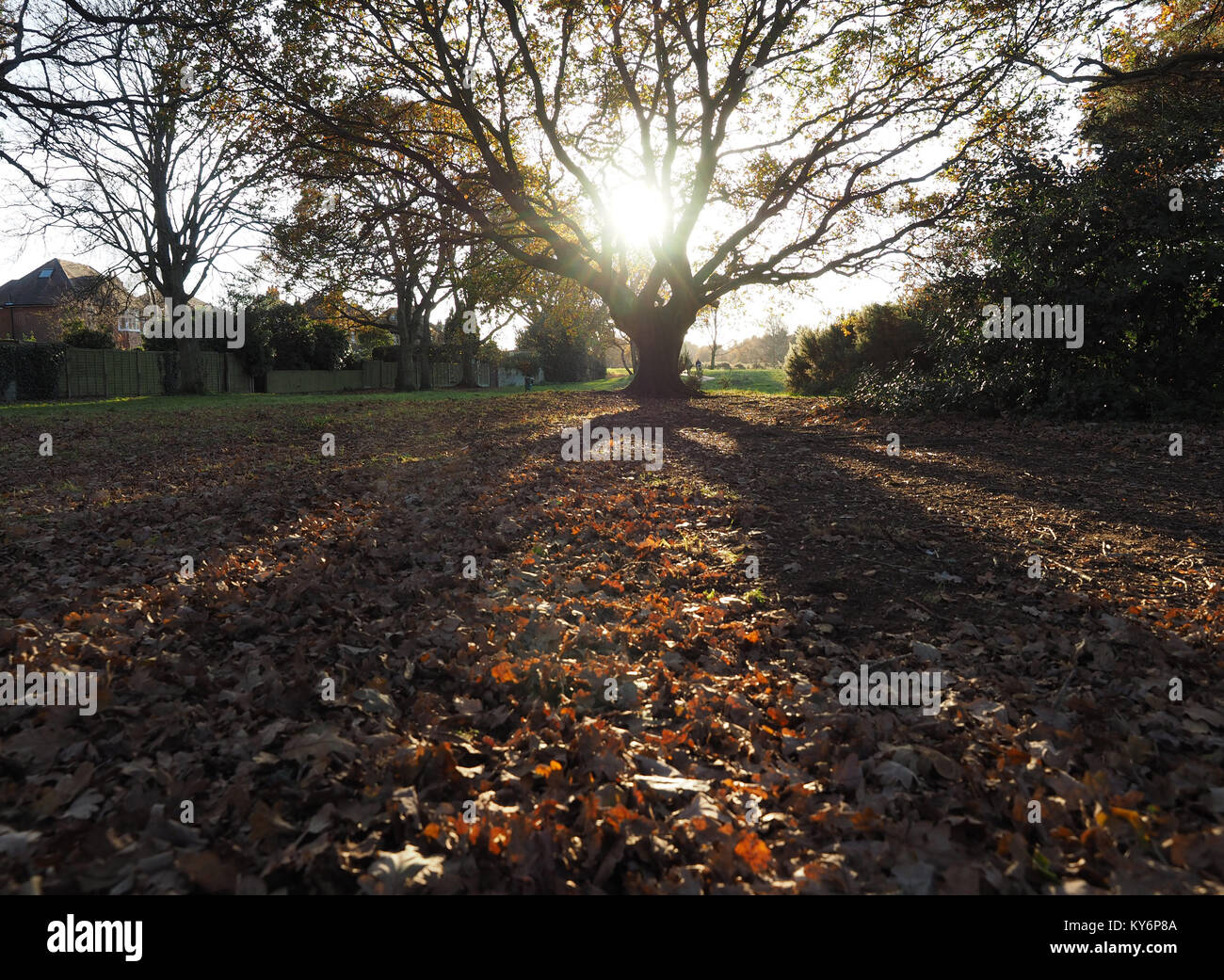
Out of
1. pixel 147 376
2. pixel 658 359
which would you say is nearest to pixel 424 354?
pixel 147 376

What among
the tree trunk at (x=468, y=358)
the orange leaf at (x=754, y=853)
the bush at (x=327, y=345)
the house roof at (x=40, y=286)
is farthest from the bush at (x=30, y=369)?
the house roof at (x=40, y=286)

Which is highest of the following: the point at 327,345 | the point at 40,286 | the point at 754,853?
the point at 40,286

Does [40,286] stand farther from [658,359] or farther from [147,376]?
[658,359]

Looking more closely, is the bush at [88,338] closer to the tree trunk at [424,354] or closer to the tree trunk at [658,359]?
the tree trunk at [424,354]

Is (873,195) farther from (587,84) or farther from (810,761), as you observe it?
(810,761)

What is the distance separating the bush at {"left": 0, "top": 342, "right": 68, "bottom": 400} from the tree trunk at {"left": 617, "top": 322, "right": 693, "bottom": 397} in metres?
19.9

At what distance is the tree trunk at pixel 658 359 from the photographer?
Result: 68.8ft

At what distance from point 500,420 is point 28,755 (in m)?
13.8

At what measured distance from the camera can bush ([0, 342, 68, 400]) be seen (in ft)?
74.8

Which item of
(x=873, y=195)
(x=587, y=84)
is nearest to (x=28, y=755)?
(x=587, y=84)

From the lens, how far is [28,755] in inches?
116

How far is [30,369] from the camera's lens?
923 inches

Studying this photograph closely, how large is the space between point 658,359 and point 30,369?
2127 centimetres
